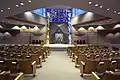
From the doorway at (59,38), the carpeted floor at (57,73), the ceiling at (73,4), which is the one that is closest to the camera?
the carpeted floor at (57,73)

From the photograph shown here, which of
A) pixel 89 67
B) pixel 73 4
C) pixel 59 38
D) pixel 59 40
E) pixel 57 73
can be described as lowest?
pixel 57 73

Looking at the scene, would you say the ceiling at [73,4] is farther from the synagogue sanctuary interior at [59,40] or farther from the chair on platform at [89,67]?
the chair on platform at [89,67]

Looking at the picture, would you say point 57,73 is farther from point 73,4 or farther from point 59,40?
point 59,40

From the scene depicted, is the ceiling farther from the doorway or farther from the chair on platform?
the doorway

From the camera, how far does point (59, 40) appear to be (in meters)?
43.1

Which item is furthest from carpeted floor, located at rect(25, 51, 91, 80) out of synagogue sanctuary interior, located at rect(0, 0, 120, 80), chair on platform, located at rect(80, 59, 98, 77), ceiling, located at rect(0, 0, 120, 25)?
ceiling, located at rect(0, 0, 120, 25)

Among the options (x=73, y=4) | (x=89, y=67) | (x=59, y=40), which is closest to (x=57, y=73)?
(x=89, y=67)

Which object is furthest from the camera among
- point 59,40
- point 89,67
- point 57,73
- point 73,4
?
point 59,40

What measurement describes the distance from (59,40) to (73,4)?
67.9 ft

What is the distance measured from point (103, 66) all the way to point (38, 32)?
27.7 meters

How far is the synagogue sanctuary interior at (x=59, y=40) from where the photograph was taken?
9711 mm

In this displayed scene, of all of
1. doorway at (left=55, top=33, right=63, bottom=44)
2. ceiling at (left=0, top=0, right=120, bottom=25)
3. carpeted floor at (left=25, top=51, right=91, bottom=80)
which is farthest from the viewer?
doorway at (left=55, top=33, right=63, bottom=44)

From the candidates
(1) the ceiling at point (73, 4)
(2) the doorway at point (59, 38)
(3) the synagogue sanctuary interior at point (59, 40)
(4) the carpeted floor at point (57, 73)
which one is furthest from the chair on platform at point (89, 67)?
(2) the doorway at point (59, 38)

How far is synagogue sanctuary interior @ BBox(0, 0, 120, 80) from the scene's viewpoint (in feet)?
31.9
